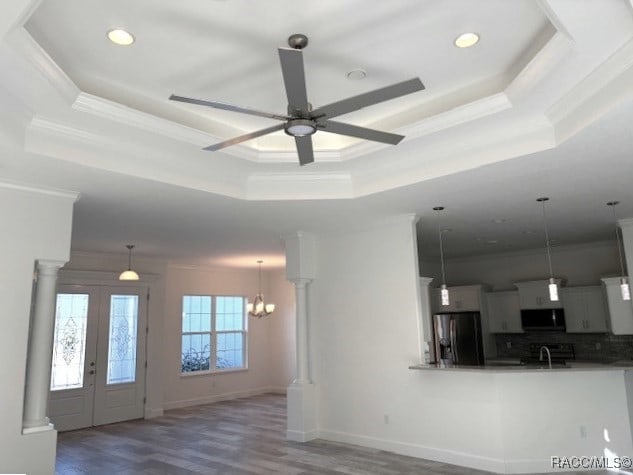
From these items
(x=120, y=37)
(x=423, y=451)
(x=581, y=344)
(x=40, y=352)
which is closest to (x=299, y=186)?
(x=120, y=37)

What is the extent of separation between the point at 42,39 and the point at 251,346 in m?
8.85

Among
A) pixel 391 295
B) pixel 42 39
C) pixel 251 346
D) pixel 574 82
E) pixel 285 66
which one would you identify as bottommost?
pixel 251 346

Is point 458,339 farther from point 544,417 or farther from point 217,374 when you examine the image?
point 217,374

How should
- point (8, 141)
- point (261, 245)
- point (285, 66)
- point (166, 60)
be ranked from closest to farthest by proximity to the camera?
point (285, 66) < point (166, 60) < point (8, 141) < point (261, 245)

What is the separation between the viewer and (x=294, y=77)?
88.7 inches

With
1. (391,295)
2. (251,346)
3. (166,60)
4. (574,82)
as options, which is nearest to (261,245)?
(391,295)

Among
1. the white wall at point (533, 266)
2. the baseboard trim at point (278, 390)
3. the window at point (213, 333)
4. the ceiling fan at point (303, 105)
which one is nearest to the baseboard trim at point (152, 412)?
the window at point (213, 333)

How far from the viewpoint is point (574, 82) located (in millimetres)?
3035

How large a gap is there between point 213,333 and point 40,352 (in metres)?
6.10

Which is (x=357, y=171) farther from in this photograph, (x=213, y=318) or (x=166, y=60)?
(x=213, y=318)

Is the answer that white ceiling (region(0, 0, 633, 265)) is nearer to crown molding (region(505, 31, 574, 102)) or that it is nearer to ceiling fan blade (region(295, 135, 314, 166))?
crown molding (region(505, 31, 574, 102))

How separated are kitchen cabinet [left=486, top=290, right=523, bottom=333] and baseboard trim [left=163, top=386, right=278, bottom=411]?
16.9 ft

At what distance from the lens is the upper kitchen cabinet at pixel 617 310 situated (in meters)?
6.93

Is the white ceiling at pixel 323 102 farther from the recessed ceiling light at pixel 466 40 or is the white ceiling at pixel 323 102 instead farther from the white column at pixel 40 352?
the white column at pixel 40 352
